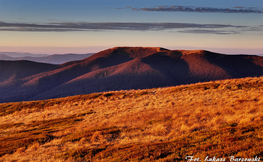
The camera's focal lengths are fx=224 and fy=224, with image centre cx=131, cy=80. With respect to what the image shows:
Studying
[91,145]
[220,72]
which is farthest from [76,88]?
[91,145]

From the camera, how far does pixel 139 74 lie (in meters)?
126

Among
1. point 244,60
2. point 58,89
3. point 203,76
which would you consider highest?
point 244,60

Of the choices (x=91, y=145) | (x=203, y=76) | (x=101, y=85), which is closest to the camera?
(x=91, y=145)

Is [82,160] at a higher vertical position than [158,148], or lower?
lower

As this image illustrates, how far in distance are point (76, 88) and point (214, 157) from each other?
114 meters

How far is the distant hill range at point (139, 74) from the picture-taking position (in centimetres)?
11814

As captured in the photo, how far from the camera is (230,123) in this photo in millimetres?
12523

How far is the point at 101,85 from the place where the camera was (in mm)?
115938

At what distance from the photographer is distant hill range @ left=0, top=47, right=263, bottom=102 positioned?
118 meters

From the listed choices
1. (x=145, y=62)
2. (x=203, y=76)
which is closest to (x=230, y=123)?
(x=203, y=76)

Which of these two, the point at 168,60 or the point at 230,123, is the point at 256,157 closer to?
the point at 230,123

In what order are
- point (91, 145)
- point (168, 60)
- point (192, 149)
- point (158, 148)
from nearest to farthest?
point (192, 149) < point (158, 148) < point (91, 145) < point (168, 60)

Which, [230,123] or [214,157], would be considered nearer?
[214,157]

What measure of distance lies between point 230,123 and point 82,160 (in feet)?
27.0
